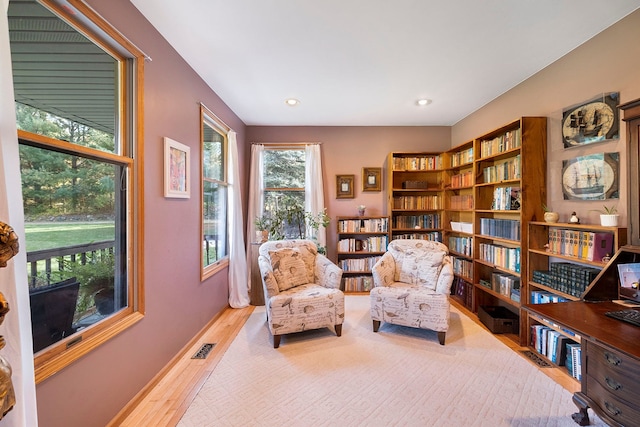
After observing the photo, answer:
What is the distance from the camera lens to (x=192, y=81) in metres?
2.55

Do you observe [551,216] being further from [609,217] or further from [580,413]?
[580,413]

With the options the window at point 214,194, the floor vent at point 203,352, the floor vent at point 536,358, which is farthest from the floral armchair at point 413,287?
the window at point 214,194

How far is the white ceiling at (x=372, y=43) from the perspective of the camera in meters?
1.76

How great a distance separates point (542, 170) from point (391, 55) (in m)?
1.78

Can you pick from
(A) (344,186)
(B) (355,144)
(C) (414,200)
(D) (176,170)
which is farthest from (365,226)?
(D) (176,170)

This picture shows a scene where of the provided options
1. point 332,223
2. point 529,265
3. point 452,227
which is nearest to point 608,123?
point 529,265

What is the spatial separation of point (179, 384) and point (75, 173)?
5.28 ft

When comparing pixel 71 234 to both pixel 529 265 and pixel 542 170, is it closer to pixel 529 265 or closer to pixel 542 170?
pixel 529 265

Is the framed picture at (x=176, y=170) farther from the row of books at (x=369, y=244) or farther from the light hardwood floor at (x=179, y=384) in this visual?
the row of books at (x=369, y=244)

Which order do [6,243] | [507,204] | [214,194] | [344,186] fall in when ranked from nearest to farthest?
1. [6,243]
2. [507,204]
3. [214,194]
4. [344,186]

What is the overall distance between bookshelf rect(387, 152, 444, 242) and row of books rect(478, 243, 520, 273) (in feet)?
3.05

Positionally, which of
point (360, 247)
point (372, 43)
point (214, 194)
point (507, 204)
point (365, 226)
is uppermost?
point (372, 43)

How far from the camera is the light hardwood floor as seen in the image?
1664mm

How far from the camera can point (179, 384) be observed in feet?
6.54
